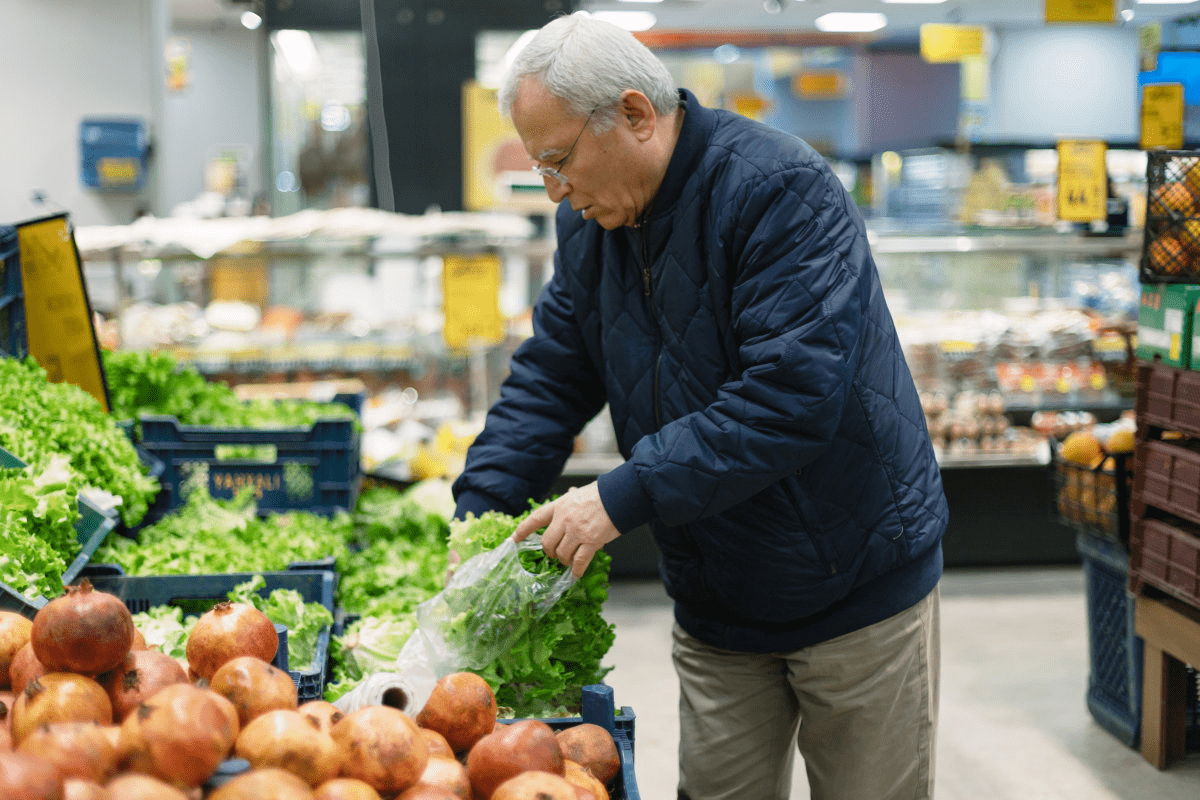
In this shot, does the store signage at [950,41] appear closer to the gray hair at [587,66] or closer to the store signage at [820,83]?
the gray hair at [587,66]

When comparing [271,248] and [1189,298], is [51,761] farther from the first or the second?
[271,248]

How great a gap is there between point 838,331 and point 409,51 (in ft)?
21.3

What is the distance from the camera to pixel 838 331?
179 cm

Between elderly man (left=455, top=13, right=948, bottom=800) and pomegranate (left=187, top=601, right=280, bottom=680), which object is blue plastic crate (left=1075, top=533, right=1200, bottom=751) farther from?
pomegranate (left=187, top=601, right=280, bottom=680)

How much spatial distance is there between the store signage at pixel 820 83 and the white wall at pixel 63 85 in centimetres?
1210

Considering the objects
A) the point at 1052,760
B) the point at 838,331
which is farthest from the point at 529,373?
the point at 1052,760

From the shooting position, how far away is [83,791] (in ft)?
3.48

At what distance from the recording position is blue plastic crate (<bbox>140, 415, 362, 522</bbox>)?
3287 millimetres

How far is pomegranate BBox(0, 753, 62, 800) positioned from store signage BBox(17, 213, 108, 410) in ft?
7.13

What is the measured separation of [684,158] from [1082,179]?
3.68 metres

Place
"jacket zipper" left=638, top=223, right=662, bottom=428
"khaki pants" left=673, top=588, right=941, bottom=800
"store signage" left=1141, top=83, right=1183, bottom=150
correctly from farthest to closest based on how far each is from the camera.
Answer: "store signage" left=1141, top=83, right=1183, bottom=150, "khaki pants" left=673, top=588, right=941, bottom=800, "jacket zipper" left=638, top=223, right=662, bottom=428

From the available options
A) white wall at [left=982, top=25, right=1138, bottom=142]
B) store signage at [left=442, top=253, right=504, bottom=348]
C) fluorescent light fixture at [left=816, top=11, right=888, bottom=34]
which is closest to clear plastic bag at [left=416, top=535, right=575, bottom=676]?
store signage at [left=442, top=253, right=504, bottom=348]

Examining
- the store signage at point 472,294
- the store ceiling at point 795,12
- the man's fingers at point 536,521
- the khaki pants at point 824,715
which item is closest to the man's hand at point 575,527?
the man's fingers at point 536,521

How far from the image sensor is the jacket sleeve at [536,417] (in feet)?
7.36
